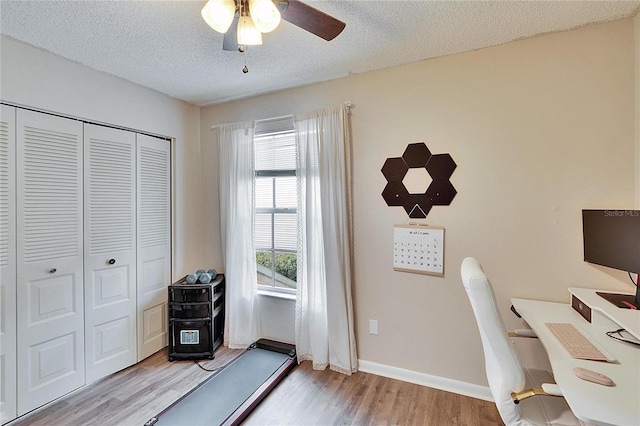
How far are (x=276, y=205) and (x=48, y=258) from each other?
1.80 metres

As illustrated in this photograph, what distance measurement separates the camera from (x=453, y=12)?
1.68 meters

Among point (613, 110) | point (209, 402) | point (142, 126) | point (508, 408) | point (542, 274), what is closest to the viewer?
point (508, 408)

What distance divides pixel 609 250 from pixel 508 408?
3.62 feet

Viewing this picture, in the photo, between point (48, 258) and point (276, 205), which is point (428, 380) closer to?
point (276, 205)

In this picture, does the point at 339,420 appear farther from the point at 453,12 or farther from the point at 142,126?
the point at 142,126

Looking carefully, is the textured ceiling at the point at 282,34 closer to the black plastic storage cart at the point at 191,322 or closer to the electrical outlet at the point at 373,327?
the black plastic storage cart at the point at 191,322

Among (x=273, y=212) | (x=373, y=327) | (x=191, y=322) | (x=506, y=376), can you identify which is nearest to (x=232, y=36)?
(x=273, y=212)

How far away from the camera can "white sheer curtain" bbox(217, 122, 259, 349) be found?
9.59ft

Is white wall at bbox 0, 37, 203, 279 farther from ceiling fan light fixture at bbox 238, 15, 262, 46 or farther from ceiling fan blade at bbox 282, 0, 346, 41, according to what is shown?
ceiling fan blade at bbox 282, 0, 346, 41

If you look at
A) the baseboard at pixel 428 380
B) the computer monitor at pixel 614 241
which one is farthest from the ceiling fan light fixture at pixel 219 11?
the baseboard at pixel 428 380

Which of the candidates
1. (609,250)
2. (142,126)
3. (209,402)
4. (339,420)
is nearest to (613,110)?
(609,250)

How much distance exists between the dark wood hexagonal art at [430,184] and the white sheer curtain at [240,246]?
1380 millimetres

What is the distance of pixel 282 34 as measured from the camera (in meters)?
1.89

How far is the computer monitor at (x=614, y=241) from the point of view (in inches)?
59.9
